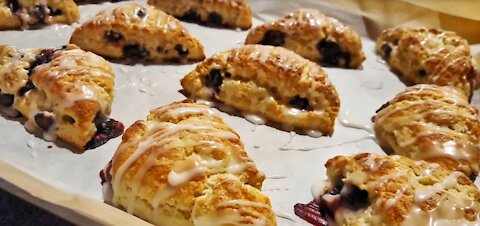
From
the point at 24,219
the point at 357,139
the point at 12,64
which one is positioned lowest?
the point at 24,219

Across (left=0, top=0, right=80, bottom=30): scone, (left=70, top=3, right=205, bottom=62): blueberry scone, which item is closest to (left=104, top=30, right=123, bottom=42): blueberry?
(left=70, top=3, right=205, bottom=62): blueberry scone

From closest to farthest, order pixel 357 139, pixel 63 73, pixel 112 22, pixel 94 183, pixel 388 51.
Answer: pixel 94 183 → pixel 63 73 → pixel 357 139 → pixel 112 22 → pixel 388 51

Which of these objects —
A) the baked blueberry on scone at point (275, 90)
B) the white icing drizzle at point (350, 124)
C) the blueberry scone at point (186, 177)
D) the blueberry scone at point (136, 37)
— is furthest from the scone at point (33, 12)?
the white icing drizzle at point (350, 124)

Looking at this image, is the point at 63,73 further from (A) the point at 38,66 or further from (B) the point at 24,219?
(B) the point at 24,219

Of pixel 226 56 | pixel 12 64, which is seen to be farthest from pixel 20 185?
pixel 226 56

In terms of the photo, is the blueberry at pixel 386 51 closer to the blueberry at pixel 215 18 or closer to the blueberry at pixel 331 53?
the blueberry at pixel 331 53

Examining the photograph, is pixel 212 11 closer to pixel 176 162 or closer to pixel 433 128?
pixel 433 128
